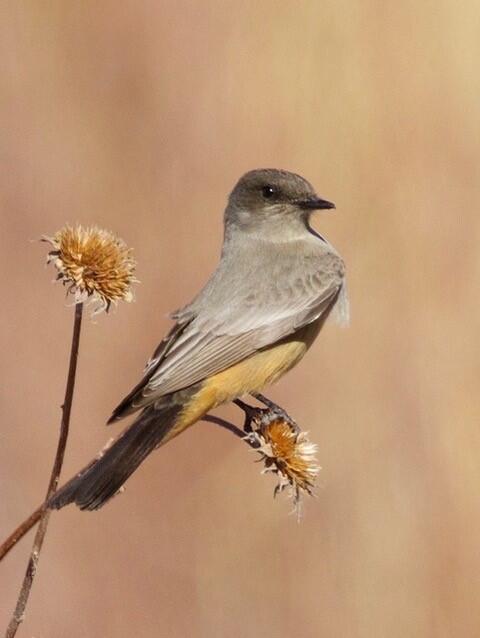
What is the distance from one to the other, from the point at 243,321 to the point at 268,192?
0.79m

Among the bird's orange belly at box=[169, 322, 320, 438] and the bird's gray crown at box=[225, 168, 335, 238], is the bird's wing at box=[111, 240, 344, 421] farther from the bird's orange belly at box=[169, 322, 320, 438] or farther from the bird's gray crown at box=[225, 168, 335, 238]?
the bird's gray crown at box=[225, 168, 335, 238]

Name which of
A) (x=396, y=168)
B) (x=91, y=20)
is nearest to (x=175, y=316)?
(x=396, y=168)

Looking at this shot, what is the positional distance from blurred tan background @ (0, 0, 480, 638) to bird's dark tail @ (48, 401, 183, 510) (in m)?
2.16

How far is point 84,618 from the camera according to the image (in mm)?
5840

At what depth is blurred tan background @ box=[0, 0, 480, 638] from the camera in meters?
5.80

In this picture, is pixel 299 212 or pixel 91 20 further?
pixel 91 20

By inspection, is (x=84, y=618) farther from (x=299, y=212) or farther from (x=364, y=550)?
(x=299, y=212)

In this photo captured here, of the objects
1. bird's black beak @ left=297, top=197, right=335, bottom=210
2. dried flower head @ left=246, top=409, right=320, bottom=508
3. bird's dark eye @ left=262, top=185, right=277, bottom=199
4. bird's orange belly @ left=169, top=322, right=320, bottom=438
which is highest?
bird's dark eye @ left=262, top=185, right=277, bottom=199

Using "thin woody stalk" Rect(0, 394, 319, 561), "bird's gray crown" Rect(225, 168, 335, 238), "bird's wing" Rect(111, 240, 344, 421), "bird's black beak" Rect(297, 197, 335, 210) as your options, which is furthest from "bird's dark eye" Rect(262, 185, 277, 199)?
"thin woody stalk" Rect(0, 394, 319, 561)

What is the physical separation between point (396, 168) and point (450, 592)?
2.17 m

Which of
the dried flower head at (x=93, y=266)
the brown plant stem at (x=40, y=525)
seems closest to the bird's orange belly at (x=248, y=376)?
the dried flower head at (x=93, y=266)

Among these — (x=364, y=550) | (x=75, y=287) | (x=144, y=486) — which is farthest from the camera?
(x=144, y=486)

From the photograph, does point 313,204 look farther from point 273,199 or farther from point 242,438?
point 242,438

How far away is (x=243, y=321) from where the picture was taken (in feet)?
13.8
